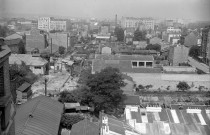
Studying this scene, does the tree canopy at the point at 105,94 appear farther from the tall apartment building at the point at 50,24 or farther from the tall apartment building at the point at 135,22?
the tall apartment building at the point at 135,22

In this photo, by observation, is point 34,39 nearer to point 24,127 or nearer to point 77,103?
point 77,103

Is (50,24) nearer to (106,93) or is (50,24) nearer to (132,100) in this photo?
(132,100)

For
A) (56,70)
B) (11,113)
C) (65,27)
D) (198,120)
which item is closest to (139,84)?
(56,70)

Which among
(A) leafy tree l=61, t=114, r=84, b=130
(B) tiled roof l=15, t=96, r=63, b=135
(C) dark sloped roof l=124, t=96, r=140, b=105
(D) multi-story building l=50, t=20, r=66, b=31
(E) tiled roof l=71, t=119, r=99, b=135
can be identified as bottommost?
(A) leafy tree l=61, t=114, r=84, b=130

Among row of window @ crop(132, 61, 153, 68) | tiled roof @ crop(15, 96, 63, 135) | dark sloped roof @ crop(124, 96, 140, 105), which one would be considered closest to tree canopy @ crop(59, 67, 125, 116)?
dark sloped roof @ crop(124, 96, 140, 105)

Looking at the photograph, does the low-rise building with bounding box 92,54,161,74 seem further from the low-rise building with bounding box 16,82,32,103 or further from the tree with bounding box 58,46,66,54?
the tree with bounding box 58,46,66,54

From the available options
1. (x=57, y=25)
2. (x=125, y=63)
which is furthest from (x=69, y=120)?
(x=57, y=25)
